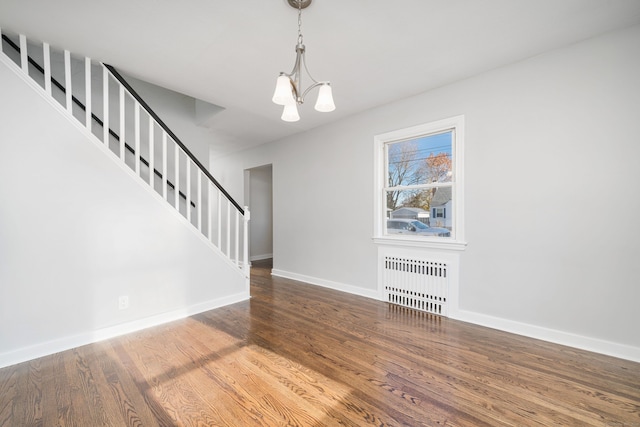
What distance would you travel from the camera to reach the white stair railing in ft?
8.06

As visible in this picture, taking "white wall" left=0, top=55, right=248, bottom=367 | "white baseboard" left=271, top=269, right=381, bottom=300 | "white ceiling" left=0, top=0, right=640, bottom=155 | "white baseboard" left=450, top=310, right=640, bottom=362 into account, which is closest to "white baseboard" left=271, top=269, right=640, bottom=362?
"white baseboard" left=450, top=310, right=640, bottom=362

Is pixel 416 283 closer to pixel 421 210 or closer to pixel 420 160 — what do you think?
pixel 421 210

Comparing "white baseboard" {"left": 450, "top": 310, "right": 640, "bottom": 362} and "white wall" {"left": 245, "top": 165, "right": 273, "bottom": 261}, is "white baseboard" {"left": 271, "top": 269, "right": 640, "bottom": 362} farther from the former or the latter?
"white wall" {"left": 245, "top": 165, "right": 273, "bottom": 261}

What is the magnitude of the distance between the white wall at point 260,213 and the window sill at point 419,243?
384cm

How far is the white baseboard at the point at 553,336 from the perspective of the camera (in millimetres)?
2154

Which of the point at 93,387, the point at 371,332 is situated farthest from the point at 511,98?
the point at 93,387

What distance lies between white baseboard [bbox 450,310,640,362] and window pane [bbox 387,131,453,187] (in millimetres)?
1512

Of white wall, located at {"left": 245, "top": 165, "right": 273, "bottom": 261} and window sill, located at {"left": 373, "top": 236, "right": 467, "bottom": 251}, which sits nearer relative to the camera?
window sill, located at {"left": 373, "top": 236, "right": 467, "bottom": 251}

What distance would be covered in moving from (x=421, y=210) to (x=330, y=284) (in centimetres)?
179

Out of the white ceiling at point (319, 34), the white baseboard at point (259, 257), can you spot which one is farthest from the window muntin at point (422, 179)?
the white baseboard at point (259, 257)

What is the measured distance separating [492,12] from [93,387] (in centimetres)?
376

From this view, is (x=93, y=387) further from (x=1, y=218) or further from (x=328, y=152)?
(x=328, y=152)

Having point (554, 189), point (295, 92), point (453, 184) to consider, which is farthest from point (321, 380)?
point (554, 189)

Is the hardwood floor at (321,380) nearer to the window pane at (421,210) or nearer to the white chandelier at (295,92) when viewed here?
the window pane at (421,210)
